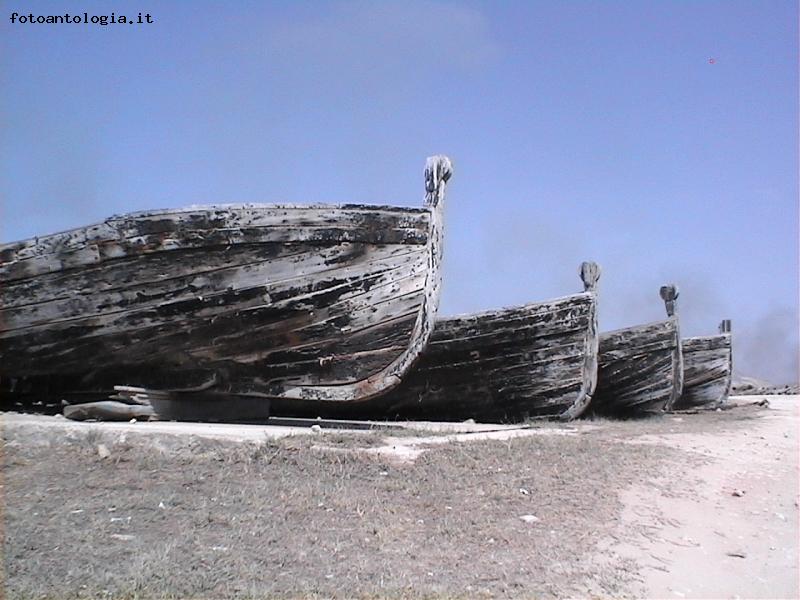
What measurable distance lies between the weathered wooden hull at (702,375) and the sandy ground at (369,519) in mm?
9992

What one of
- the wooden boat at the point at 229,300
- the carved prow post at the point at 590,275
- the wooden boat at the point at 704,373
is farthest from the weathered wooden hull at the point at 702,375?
the wooden boat at the point at 229,300

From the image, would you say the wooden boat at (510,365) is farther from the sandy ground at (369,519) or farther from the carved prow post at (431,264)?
the sandy ground at (369,519)

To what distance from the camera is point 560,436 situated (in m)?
8.38

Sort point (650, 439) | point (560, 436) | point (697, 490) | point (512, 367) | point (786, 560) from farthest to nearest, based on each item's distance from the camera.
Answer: point (512, 367) < point (650, 439) < point (560, 436) < point (697, 490) < point (786, 560)

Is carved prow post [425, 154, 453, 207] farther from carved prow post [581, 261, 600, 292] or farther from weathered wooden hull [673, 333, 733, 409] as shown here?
weathered wooden hull [673, 333, 733, 409]

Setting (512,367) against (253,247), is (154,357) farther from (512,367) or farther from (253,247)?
(512,367)

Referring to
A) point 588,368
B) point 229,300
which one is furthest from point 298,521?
point 588,368

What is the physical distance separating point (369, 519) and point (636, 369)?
9.36 metres

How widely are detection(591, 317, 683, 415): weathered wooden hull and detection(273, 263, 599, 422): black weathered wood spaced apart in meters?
1.70

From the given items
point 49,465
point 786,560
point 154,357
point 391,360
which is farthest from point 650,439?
point 49,465

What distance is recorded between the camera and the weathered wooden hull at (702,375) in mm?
16969

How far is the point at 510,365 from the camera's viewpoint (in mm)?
11219

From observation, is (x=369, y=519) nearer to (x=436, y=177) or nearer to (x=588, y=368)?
(x=436, y=177)

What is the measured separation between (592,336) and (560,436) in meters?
3.44
